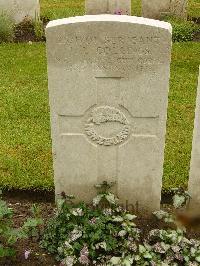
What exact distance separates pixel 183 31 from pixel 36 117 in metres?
3.89

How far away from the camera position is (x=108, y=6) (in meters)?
9.23

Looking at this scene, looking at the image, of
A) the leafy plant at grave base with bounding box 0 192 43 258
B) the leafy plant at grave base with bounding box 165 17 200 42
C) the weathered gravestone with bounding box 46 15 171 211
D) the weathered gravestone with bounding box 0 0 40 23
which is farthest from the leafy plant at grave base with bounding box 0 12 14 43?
the leafy plant at grave base with bounding box 0 192 43 258

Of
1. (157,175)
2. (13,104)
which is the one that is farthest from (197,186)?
(13,104)

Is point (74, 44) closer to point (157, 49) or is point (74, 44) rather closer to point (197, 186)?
point (157, 49)

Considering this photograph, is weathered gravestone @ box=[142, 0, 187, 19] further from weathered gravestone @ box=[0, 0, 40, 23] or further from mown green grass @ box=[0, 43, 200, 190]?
weathered gravestone @ box=[0, 0, 40, 23]

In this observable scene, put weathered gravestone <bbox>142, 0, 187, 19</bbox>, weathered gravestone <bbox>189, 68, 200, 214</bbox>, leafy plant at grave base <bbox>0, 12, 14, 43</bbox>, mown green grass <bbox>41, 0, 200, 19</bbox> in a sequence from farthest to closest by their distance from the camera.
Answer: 1. mown green grass <bbox>41, 0, 200, 19</bbox>
2. weathered gravestone <bbox>142, 0, 187, 19</bbox>
3. leafy plant at grave base <bbox>0, 12, 14, 43</bbox>
4. weathered gravestone <bbox>189, 68, 200, 214</bbox>

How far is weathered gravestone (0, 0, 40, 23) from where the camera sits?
901cm

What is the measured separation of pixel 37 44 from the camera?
860cm

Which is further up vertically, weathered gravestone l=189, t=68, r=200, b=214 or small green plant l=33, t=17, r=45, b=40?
small green plant l=33, t=17, r=45, b=40

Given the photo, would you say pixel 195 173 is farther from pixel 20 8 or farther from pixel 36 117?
pixel 20 8

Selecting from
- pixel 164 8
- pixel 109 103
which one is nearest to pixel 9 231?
pixel 109 103

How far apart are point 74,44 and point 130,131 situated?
0.79m

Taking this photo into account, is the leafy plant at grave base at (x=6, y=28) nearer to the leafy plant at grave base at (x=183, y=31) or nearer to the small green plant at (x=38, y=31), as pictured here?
the small green plant at (x=38, y=31)

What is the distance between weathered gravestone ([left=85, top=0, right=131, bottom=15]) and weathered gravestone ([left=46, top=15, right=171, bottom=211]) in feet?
18.4
